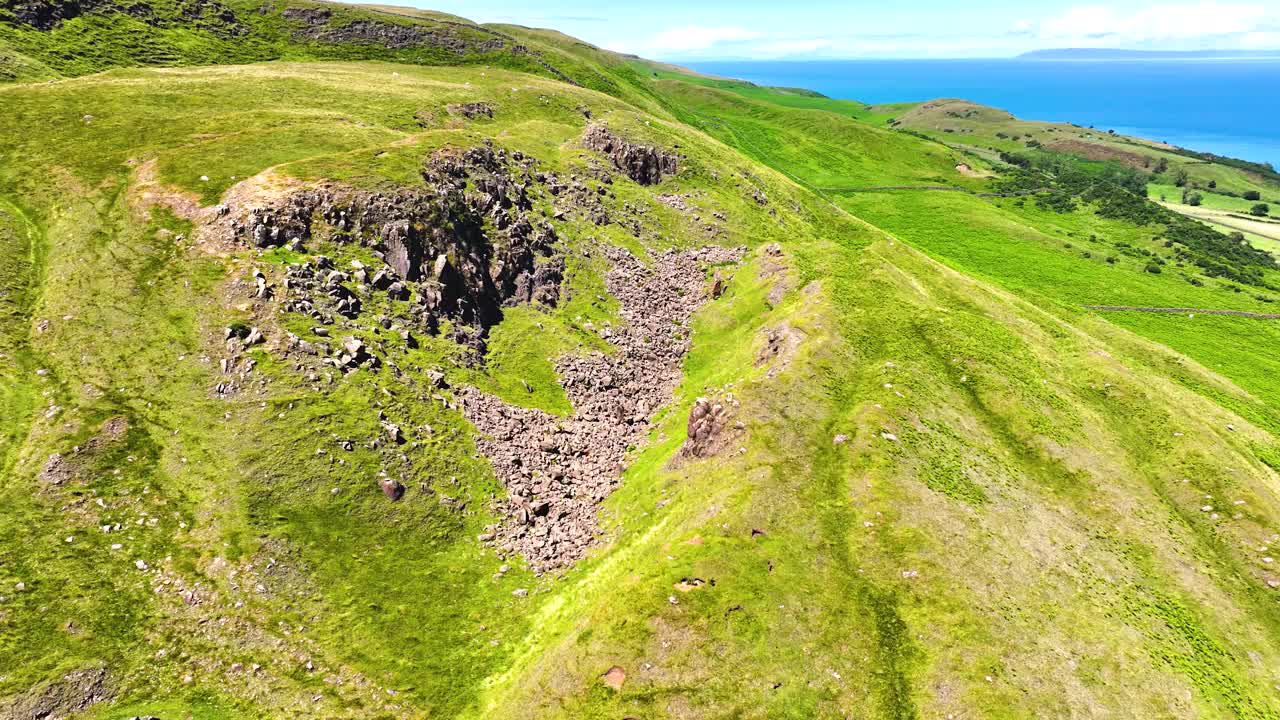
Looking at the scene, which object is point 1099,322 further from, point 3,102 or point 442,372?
point 3,102

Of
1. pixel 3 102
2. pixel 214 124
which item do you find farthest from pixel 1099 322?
pixel 3 102

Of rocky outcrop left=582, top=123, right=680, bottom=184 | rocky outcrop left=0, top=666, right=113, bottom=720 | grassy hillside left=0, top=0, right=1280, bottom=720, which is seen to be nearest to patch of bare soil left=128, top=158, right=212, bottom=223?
grassy hillside left=0, top=0, right=1280, bottom=720

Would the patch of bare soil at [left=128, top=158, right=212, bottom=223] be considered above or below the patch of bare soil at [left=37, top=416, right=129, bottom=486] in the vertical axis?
above

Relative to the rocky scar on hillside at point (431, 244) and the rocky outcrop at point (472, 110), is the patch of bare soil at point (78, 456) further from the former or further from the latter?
the rocky outcrop at point (472, 110)

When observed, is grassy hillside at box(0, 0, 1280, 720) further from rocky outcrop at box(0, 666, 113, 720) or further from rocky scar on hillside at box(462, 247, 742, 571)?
rocky scar on hillside at box(462, 247, 742, 571)

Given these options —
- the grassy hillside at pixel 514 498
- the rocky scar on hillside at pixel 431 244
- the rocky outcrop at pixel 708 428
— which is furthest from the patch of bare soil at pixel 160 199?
the rocky outcrop at pixel 708 428

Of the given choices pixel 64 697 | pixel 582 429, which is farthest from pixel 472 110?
pixel 64 697

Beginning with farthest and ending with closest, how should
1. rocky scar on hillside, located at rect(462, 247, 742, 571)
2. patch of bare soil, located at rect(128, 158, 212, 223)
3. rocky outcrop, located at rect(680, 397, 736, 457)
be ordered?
patch of bare soil, located at rect(128, 158, 212, 223), rocky outcrop, located at rect(680, 397, 736, 457), rocky scar on hillside, located at rect(462, 247, 742, 571)
